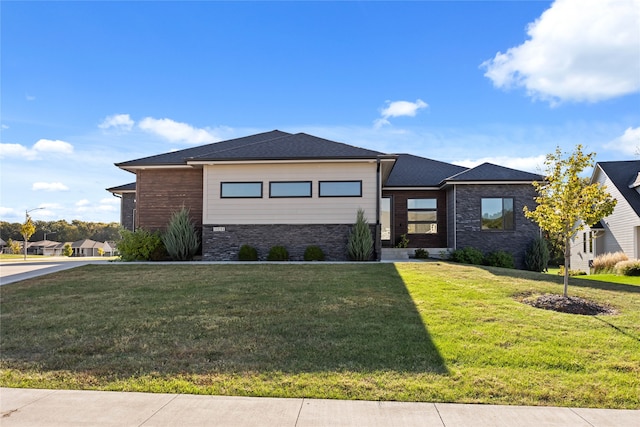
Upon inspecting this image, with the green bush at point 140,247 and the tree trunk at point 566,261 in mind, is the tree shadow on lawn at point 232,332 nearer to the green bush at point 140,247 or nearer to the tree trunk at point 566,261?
the tree trunk at point 566,261

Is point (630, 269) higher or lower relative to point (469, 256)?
lower

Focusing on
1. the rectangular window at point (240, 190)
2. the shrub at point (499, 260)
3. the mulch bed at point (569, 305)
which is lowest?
the mulch bed at point (569, 305)

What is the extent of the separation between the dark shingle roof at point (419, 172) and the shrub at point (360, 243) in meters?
4.93

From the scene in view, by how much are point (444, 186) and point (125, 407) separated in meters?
17.5

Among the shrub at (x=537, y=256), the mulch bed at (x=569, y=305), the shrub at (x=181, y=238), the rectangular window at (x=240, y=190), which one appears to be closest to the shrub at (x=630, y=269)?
the shrub at (x=537, y=256)

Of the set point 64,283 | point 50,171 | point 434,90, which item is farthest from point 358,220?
point 50,171

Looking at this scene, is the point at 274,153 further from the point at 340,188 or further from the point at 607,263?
the point at 607,263

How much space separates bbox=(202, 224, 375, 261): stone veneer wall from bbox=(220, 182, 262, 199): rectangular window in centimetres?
127

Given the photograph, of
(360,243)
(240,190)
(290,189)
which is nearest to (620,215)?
(360,243)

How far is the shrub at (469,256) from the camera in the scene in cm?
1697

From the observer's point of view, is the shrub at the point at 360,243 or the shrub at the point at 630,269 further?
the shrub at the point at 630,269

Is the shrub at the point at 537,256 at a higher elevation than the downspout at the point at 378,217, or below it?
below

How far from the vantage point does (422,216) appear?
66.4ft

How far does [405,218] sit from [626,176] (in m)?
13.4
